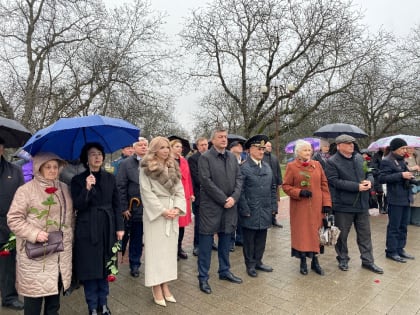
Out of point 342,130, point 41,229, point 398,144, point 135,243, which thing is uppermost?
point 342,130

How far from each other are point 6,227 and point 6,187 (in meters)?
0.43

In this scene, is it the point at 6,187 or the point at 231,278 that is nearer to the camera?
the point at 6,187

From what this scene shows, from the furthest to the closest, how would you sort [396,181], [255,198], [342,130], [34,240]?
[342,130], [396,181], [255,198], [34,240]

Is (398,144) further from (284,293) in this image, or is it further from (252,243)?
(284,293)

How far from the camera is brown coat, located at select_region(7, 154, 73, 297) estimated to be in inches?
107

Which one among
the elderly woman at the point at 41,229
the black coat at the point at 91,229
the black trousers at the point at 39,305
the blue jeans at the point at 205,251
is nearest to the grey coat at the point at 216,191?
the blue jeans at the point at 205,251

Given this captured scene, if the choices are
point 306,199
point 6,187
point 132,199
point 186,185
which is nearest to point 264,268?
point 306,199

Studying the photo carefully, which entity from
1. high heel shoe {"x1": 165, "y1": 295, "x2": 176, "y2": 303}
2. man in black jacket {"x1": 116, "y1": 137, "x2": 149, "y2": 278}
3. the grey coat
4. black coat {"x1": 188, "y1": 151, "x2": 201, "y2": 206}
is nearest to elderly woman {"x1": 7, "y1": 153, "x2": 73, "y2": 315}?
high heel shoe {"x1": 165, "y1": 295, "x2": 176, "y2": 303}

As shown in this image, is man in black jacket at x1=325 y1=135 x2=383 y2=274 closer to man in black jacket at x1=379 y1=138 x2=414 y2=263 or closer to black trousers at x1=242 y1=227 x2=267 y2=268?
man in black jacket at x1=379 y1=138 x2=414 y2=263

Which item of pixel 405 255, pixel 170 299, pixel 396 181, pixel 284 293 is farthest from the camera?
pixel 405 255

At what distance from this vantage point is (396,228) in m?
4.98

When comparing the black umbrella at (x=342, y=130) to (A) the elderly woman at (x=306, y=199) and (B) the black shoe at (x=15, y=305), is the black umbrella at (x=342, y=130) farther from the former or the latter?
(B) the black shoe at (x=15, y=305)

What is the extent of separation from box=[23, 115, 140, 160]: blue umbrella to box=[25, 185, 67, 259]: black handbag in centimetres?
76

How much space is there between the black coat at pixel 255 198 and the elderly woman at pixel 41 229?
2.25 m
